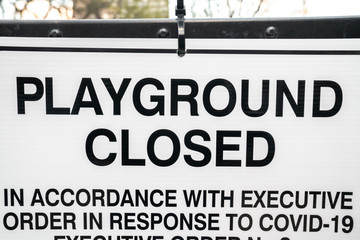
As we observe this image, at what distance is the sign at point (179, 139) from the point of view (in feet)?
2.87

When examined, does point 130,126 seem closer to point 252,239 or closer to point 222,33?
point 222,33

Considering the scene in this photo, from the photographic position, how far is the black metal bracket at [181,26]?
33.6 inches

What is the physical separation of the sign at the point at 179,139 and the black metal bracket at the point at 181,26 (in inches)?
0.6

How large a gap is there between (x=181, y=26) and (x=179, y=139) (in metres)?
0.25

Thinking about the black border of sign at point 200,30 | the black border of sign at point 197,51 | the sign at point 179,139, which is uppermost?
the black border of sign at point 200,30

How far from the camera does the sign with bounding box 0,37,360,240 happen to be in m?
0.87

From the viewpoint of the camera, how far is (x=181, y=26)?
2.80 ft

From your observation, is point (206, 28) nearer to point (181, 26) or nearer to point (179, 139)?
point (181, 26)

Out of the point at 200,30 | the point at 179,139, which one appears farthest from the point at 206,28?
the point at 179,139

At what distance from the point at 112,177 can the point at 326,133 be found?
50 centimetres

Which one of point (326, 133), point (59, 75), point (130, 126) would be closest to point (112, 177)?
point (130, 126)

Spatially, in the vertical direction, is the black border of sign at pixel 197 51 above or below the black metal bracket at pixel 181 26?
below

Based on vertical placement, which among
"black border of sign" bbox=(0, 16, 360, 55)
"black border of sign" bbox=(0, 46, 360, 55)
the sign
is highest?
"black border of sign" bbox=(0, 16, 360, 55)

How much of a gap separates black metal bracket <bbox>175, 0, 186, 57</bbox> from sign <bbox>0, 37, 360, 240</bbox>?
15 millimetres
